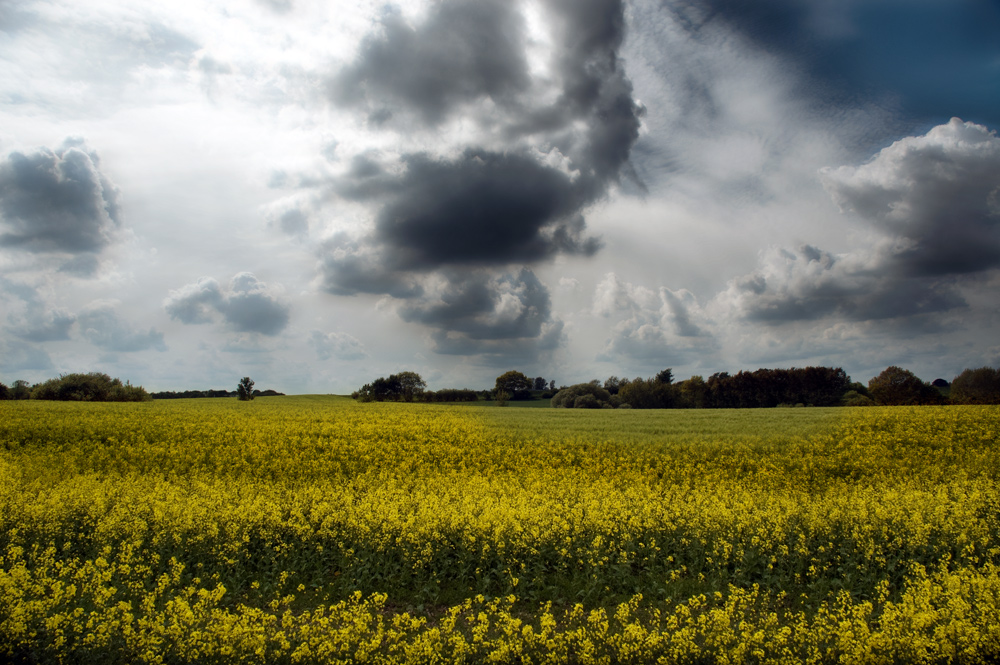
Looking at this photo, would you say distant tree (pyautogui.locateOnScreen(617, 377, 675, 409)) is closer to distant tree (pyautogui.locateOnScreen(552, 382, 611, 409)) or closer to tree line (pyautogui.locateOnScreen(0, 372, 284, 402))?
distant tree (pyautogui.locateOnScreen(552, 382, 611, 409))

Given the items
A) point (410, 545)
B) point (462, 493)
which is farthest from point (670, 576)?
point (462, 493)

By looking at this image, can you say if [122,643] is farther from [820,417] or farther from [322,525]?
[820,417]

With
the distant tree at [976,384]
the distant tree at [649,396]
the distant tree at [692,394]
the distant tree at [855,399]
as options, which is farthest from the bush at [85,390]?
the distant tree at [976,384]

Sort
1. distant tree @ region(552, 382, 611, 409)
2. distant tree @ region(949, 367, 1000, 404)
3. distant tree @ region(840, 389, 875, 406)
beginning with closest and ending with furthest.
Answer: distant tree @ region(949, 367, 1000, 404), distant tree @ region(840, 389, 875, 406), distant tree @ region(552, 382, 611, 409)

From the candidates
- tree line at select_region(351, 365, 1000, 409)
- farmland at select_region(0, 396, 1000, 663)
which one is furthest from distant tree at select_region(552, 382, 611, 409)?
farmland at select_region(0, 396, 1000, 663)

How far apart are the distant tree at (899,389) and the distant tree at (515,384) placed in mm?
50002

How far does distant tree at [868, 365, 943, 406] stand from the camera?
6694 cm

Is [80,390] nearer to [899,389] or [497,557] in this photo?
[497,557]

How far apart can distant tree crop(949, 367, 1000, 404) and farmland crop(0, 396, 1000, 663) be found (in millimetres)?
58424

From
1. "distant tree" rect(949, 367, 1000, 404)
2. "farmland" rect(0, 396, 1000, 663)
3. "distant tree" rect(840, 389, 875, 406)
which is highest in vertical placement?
"distant tree" rect(949, 367, 1000, 404)

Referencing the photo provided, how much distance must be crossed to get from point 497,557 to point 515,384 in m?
76.4

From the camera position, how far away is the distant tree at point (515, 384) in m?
84.1

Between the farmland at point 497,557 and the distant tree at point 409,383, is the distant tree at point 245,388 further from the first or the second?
the farmland at point 497,557

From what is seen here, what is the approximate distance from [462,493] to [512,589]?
17.6 feet
